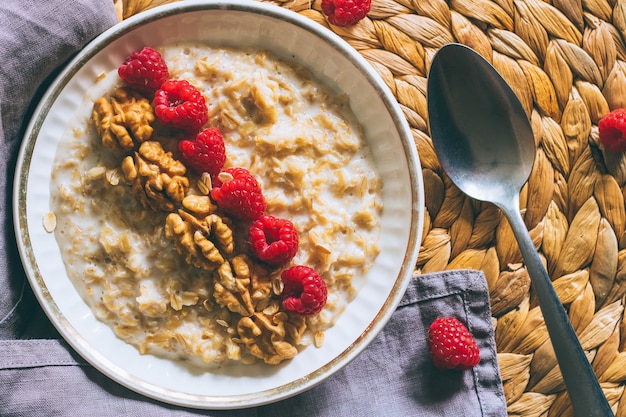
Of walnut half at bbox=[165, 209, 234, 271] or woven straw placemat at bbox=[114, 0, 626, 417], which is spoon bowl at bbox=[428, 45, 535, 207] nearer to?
woven straw placemat at bbox=[114, 0, 626, 417]

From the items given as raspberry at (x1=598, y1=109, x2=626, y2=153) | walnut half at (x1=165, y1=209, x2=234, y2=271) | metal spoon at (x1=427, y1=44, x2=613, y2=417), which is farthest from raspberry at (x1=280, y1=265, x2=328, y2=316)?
raspberry at (x1=598, y1=109, x2=626, y2=153)

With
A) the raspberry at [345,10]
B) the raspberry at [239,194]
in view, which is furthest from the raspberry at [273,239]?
the raspberry at [345,10]

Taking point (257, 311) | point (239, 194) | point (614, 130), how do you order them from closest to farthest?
point (239, 194) → point (257, 311) → point (614, 130)

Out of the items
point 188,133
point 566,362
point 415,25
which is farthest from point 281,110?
point 566,362

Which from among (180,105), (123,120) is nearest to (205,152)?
(180,105)

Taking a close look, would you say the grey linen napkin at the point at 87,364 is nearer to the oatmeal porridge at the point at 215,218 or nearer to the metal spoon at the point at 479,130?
the oatmeal porridge at the point at 215,218

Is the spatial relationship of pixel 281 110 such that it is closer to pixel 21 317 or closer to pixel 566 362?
pixel 21 317

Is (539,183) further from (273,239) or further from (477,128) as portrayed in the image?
(273,239)
